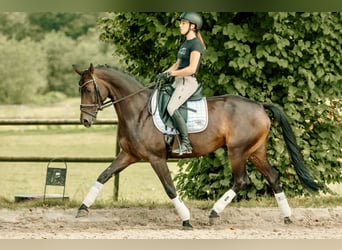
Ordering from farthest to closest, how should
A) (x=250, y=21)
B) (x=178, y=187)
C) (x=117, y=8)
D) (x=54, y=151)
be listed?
(x=54, y=151), (x=178, y=187), (x=250, y=21), (x=117, y=8)

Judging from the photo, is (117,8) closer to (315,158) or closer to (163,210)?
(163,210)

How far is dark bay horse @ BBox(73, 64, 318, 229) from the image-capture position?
5961 millimetres

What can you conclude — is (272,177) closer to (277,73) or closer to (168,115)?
(168,115)

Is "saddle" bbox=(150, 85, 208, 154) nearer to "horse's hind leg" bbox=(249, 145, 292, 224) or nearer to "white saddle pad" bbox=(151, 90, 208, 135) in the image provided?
"white saddle pad" bbox=(151, 90, 208, 135)

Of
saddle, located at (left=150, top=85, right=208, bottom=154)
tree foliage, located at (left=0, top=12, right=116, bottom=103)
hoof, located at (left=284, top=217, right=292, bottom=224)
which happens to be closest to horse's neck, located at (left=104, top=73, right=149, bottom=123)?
saddle, located at (left=150, top=85, right=208, bottom=154)

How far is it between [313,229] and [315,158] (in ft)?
6.23

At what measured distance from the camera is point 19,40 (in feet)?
100

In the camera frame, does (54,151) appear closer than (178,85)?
No

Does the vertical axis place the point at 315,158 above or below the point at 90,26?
below

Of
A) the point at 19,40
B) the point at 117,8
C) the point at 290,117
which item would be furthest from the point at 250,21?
the point at 19,40

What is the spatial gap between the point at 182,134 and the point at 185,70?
24.8 inches

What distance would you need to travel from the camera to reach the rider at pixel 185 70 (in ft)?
18.4

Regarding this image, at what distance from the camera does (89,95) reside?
19.4 feet

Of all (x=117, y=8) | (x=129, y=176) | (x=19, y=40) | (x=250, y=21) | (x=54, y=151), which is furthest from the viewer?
(x=19, y=40)
